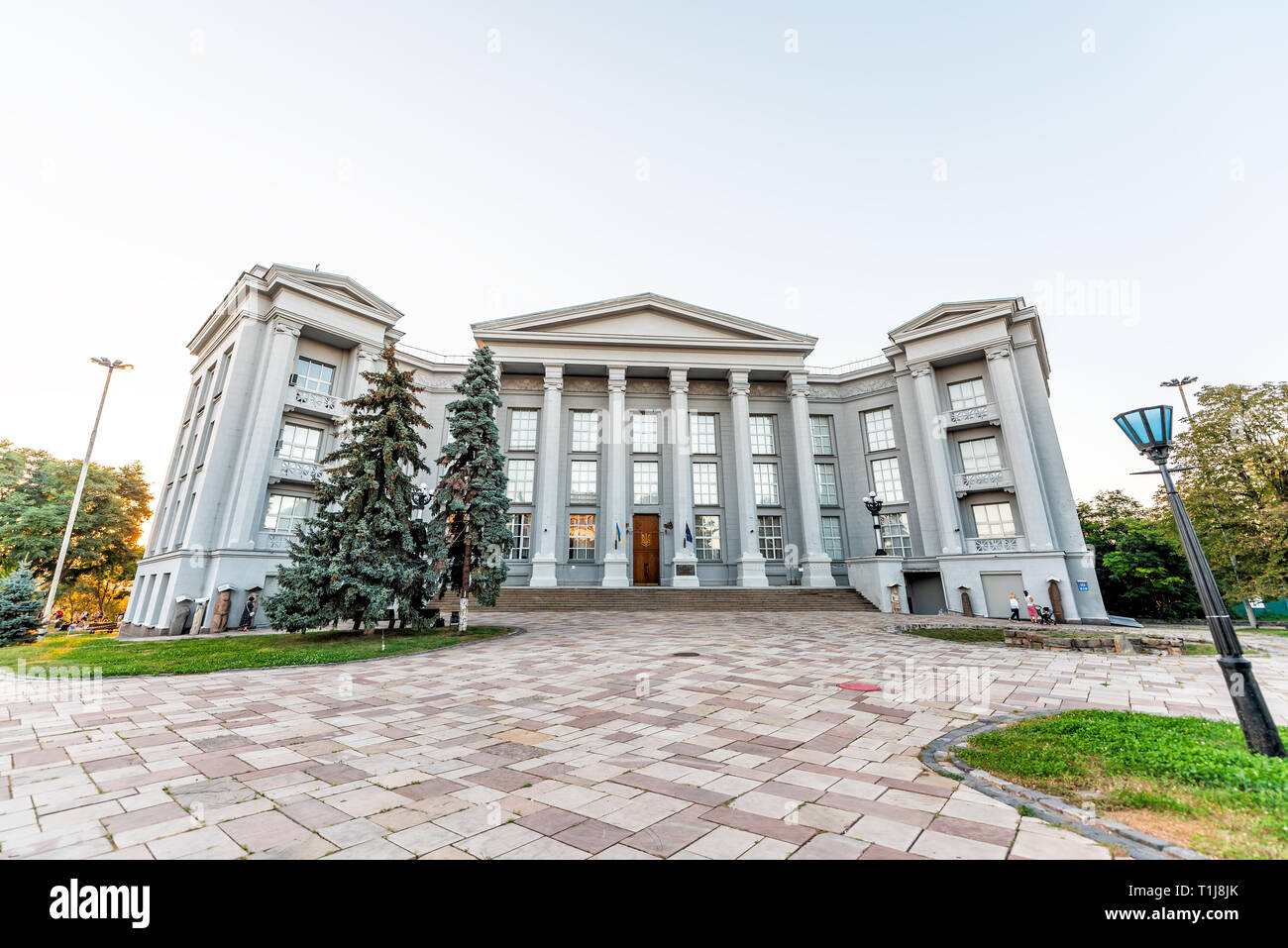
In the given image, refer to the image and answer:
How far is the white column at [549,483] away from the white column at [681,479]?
629cm

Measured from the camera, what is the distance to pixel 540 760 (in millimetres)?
4406

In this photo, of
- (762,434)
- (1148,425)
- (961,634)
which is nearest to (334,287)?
(762,434)

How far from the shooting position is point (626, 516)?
26766 millimetres

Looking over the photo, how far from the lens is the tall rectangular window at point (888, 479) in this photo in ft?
88.8

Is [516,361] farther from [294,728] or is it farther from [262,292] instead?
[294,728]

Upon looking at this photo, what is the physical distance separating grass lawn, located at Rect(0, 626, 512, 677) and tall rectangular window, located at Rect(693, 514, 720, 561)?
14.6 metres

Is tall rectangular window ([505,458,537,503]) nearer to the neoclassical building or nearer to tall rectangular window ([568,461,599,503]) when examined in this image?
the neoclassical building

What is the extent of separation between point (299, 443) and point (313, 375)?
9.90ft

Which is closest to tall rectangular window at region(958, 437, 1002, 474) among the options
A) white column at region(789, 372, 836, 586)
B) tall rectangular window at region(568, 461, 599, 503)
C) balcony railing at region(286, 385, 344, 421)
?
white column at region(789, 372, 836, 586)

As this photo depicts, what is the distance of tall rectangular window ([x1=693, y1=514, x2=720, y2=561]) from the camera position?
2703cm

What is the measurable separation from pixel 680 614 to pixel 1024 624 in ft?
40.8

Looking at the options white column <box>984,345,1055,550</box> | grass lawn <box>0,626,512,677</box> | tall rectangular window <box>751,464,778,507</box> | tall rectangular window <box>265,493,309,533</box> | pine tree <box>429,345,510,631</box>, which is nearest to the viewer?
grass lawn <box>0,626,512,677</box>

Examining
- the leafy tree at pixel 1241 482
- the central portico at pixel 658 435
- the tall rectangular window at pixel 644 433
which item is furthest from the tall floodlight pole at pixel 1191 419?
the tall rectangular window at pixel 644 433

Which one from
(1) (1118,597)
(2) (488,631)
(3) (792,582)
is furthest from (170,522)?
(1) (1118,597)
